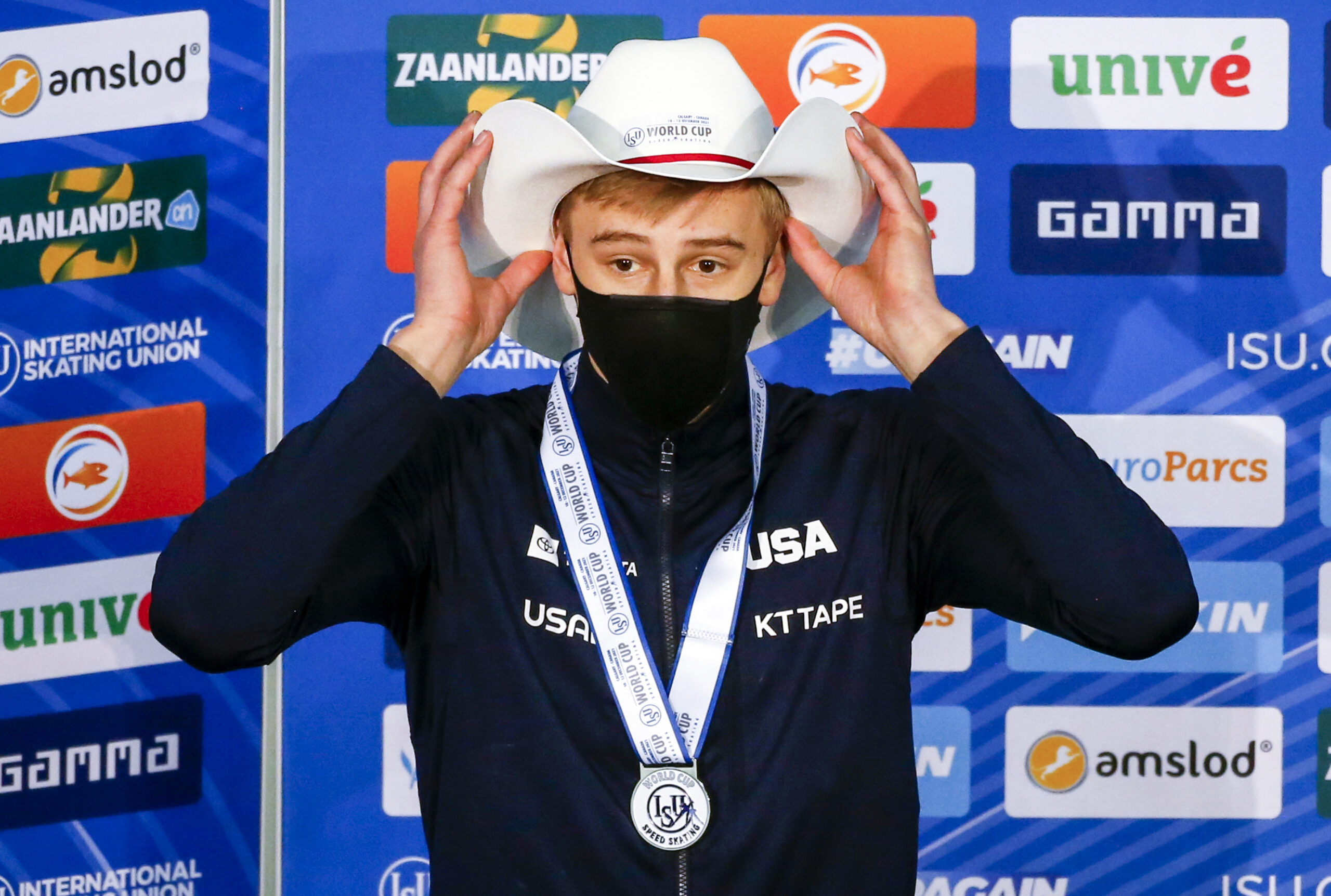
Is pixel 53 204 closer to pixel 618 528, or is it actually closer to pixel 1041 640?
pixel 618 528

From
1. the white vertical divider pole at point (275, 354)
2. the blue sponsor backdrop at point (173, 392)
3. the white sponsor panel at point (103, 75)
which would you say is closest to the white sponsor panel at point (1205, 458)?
the white vertical divider pole at point (275, 354)

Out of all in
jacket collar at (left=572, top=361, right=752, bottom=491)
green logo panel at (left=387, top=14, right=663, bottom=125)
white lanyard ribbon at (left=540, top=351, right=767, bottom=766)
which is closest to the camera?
white lanyard ribbon at (left=540, top=351, right=767, bottom=766)

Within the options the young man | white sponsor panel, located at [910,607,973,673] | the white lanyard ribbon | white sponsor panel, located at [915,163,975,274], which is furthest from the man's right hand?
white sponsor panel, located at [910,607,973,673]

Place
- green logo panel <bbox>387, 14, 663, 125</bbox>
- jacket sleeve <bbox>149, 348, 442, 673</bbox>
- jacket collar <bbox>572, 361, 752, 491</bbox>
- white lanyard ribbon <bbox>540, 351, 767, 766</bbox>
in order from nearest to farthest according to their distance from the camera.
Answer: jacket sleeve <bbox>149, 348, 442, 673</bbox>, white lanyard ribbon <bbox>540, 351, 767, 766</bbox>, jacket collar <bbox>572, 361, 752, 491</bbox>, green logo panel <bbox>387, 14, 663, 125</bbox>

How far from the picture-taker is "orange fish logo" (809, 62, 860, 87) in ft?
9.27

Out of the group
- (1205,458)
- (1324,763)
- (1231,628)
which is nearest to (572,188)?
(1205,458)

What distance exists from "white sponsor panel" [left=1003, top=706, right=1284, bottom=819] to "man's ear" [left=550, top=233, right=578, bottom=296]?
157 cm

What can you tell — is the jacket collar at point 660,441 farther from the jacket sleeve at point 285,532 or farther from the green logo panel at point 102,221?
the green logo panel at point 102,221

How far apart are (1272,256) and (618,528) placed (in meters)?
1.80

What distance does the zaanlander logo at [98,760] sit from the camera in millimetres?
2875

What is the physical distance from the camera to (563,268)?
184 cm

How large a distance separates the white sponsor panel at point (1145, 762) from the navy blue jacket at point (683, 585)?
1.20 meters

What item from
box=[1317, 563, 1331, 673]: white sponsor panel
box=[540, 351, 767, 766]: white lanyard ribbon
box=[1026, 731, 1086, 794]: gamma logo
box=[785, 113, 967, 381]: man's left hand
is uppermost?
box=[785, 113, 967, 381]: man's left hand

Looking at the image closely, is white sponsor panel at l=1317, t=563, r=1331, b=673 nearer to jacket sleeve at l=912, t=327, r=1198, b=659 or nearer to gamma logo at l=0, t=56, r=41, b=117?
jacket sleeve at l=912, t=327, r=1198, b=659
